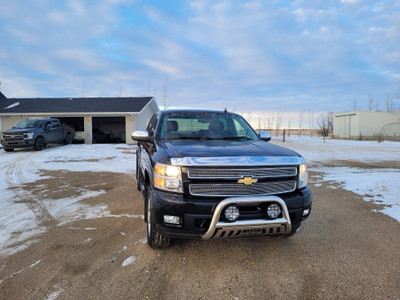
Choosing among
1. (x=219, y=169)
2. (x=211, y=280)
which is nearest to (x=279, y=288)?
(x=211, y=280)

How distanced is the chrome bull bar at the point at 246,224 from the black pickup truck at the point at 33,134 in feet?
48.5

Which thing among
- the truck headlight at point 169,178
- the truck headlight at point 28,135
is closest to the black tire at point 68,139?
the truck headlight at point 28,135

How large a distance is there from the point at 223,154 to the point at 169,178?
0.61 m

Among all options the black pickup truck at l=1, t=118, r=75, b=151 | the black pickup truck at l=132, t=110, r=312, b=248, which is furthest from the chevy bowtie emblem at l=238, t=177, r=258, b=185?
the black pickup truck at l=1, t=118, r=75, b=151

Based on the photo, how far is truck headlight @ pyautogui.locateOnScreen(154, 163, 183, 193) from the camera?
2543 mm

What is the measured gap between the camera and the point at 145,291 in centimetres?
234

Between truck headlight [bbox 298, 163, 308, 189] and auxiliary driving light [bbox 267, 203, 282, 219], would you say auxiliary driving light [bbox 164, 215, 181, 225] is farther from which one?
truck headlight [bbox 298, 163, 308, 189]

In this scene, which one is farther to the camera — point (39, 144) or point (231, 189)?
point (39, 144)

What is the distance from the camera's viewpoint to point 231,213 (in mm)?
2486

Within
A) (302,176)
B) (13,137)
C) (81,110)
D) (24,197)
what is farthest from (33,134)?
(302,176)

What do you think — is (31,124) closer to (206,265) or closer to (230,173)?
(206,265)

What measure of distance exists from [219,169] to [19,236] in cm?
300

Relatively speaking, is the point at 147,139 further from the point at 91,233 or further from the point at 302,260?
the point at 302,260

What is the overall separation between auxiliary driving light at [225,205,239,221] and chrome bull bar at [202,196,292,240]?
0.14 feet
